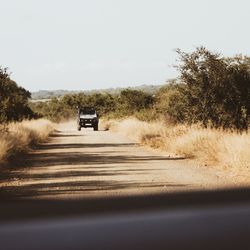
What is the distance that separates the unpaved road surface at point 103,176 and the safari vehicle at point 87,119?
24.8 meters

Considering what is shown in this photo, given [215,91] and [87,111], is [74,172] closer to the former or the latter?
[215,91]

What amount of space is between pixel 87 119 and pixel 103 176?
31.2 metres

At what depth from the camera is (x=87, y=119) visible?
43.3 metres

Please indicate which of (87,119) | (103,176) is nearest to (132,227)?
(103,176)

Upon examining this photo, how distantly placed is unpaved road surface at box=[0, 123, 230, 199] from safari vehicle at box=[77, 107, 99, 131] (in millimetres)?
24831

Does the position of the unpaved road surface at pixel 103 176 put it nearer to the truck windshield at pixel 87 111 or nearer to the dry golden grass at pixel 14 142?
the dry golden grass at pixel 14 142

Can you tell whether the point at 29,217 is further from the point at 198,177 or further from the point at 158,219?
the point at 198,177

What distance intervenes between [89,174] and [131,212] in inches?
366

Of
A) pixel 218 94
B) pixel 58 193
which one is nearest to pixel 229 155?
pixel 58 193

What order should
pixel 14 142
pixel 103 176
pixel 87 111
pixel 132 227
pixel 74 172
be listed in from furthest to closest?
pixel 87 111 < pixel 14 142 < pixel 74 172 < pixel 103 176 < pixel 132 227

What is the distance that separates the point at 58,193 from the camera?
9.48m

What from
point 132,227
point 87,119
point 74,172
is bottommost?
point 74,172

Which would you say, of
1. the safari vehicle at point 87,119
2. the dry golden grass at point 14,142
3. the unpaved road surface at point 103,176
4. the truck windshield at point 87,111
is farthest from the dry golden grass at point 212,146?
the truck windshield at point 87,111

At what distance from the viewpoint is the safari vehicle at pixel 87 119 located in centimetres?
4294
